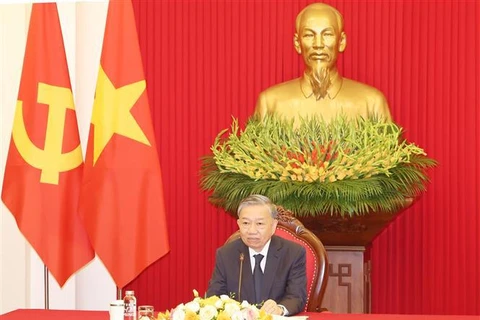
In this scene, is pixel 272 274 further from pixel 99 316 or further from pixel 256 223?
A: pixel 99 316

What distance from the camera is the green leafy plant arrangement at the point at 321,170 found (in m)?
4.84

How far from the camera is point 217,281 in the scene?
3715 millimetres

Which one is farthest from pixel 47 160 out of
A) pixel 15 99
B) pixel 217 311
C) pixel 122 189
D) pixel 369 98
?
A: pixel 217 311

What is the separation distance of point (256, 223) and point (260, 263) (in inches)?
7.6

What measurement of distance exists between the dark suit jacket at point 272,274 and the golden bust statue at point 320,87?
6.44 feet

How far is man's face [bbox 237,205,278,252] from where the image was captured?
11.8 ft

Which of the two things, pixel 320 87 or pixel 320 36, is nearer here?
pixel 320 36

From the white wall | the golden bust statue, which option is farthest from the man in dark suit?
the white wall

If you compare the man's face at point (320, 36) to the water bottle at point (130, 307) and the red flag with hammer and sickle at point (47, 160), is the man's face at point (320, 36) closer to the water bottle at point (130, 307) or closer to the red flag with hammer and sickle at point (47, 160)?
the red flag with hammer and sickle at point (47, 160)

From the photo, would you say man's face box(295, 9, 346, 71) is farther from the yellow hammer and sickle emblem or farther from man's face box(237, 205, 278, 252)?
man's face box(237, 205, 278, 252)

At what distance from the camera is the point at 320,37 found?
5637 mm

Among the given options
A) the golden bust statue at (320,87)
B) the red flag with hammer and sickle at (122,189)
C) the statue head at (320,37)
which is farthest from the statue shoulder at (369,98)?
the red flag with hammer and sickle at (122,189)

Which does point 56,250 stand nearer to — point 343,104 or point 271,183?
point 271,183

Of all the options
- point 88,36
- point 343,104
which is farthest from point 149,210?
point 88,36
